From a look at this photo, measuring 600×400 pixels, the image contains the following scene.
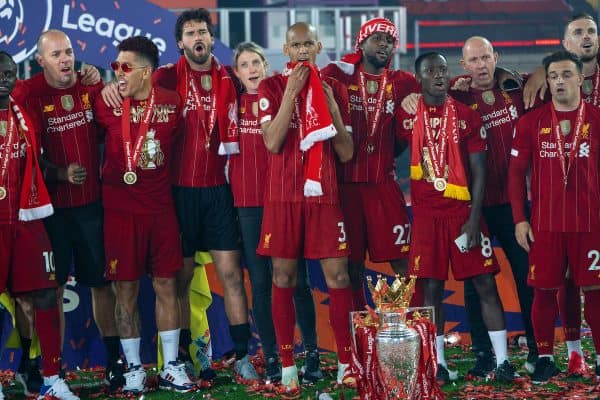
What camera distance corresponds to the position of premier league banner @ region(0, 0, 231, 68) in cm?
809

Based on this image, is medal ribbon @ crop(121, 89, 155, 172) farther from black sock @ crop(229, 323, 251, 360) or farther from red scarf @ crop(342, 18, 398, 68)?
red scarf @ crop(342, 18, 398, 68)

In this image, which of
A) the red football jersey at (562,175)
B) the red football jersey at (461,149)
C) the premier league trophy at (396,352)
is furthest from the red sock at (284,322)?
the red football jersey at (562,175)

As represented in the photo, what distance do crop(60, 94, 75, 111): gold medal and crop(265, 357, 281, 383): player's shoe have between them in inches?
68.0

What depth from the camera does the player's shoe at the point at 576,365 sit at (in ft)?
18.5

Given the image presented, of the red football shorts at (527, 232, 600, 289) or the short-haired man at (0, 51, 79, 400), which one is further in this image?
the red football shorts at (527, 232, 600, 289)

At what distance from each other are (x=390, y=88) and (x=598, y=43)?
4.11ft

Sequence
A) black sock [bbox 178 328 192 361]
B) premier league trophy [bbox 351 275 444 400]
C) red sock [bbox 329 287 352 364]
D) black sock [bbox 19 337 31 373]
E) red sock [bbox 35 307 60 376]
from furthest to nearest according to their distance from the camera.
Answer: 1. black sock [bbox 178 328 192 361]
2. black sock [bbox 19 337 31 373]
3. red sock [bbox 329 287 352 364]
4. red sock [bbox 35 307 60 376]
5. premier league trophy [bbox 351 275 444 400]

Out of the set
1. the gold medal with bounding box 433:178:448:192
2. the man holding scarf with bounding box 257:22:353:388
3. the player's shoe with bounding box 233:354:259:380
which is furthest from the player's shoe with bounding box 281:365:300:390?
the gold medal with bounding box 433:178:448:192

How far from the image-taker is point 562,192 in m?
5.46

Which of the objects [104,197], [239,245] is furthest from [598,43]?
[104,197]

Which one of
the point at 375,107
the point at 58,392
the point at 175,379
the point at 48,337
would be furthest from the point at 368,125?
the point at 58,392

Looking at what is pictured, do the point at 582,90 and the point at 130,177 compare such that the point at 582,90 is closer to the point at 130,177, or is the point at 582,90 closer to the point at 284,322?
the point at 284,322

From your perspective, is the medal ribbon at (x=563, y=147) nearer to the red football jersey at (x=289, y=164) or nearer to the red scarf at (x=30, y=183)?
the red football jersey at (x=289, y=164)

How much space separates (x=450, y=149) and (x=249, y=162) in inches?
44.2
